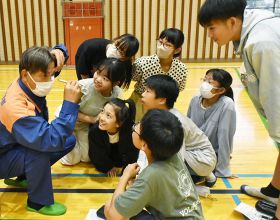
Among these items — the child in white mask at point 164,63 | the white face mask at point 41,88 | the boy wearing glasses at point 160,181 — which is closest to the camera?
the boy wearing glasses at point 160,181

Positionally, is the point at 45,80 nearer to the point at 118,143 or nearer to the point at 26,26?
the point at 118,143

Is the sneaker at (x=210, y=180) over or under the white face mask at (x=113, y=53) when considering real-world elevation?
under

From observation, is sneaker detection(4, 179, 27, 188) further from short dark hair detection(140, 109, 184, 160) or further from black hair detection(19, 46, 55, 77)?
short dark hair detection(140, 109, 184, 160)

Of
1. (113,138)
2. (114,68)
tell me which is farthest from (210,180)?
(114,68)

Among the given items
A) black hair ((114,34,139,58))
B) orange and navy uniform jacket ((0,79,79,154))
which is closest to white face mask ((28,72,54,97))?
orange and navy uniform jacket ((0,79,79,154))

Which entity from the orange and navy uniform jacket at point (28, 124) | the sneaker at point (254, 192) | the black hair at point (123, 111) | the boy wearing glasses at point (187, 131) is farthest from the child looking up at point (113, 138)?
the sneaker at point (254, 192)

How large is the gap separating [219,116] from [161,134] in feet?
4.11

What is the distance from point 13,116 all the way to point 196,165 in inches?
48.6

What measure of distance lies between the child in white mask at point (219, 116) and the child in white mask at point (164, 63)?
435 mm

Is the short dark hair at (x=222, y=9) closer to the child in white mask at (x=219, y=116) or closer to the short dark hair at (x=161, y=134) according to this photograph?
the short dark hair at (x=161, y=134)

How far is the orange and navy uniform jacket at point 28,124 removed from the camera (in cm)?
219

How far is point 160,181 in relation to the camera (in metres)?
1.75

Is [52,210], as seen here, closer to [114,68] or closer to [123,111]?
[123,111]

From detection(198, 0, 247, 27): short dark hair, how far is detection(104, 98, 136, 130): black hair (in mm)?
1045
